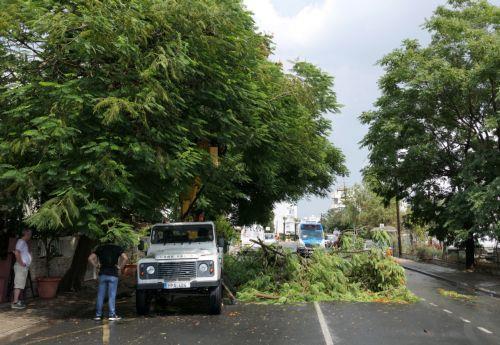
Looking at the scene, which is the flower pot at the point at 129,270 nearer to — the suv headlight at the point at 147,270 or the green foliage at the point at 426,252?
the suv headlight at the point at 147,270

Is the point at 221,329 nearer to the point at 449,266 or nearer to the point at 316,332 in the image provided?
the point at 316,332

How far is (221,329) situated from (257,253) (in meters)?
6.93

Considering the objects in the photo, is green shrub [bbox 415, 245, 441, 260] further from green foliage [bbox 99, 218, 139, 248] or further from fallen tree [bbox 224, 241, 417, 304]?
green foliage [bbox 99, 218, 139, 248]

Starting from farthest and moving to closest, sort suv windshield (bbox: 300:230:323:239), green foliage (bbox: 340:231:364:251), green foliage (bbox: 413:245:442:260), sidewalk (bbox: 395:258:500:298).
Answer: suv windshield (bbox: 300:230:323:239) → green foliage (bbox: 413:245:442:260) → sidewalk (bbox: 395:258:500:298) → green foliage (bbox: 340:231:364:251)

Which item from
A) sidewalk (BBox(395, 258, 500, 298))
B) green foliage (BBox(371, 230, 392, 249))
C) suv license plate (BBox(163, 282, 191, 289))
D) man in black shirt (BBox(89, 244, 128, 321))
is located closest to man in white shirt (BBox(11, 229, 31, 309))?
man in black shirt (BBox(89, 244, 128, 321))

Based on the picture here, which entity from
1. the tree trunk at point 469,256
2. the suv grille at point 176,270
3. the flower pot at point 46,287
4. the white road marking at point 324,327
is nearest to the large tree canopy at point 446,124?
the tree trunk at point 469,256

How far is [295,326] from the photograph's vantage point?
1029 cm

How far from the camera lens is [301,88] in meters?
15.9

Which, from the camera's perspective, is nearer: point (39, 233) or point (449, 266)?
point (39, 233)

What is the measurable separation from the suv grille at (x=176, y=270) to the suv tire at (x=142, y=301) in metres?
0.59

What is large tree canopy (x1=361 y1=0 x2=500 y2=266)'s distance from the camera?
21922 millimetres

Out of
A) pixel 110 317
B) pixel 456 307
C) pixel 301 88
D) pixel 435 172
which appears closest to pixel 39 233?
pixel 110 317

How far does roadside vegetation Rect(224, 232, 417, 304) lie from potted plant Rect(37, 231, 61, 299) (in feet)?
16.2

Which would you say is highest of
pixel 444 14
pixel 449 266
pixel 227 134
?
pixel 444 14
